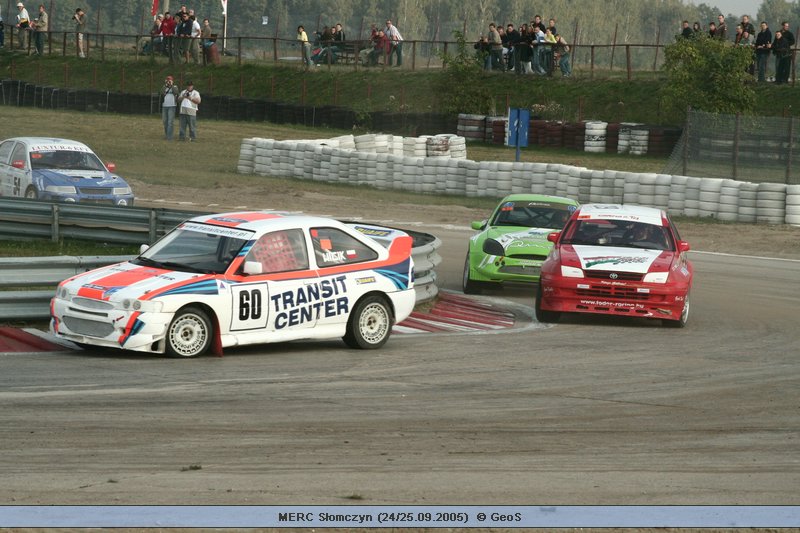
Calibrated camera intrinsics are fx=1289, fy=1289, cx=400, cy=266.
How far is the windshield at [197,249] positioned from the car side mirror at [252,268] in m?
0.19

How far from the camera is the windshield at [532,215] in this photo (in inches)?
702

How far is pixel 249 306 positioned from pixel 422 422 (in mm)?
3251

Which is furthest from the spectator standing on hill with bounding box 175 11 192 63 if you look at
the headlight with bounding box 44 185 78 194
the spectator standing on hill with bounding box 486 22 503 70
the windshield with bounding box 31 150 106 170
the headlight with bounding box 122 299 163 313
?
the headlight with bounding box 122 299 163 313

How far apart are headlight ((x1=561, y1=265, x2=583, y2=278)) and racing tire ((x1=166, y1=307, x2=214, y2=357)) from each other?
4807 millimetres

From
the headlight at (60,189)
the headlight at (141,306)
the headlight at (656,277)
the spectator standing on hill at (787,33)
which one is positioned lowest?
the headlight at (141,306)

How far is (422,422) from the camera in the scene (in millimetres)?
9016

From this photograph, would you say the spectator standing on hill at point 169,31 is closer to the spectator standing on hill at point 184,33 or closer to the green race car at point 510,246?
the spectator standing on hill at point 184,33

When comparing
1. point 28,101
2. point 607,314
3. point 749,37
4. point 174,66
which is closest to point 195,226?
point 607,314

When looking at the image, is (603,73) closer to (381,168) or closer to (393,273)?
(381,168)

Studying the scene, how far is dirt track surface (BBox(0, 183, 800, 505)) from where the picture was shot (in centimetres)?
715

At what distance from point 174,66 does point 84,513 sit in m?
48.3

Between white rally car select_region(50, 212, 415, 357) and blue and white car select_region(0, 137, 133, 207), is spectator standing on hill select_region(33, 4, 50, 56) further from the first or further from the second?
white rally car select_region(50, 212, 415, 357)

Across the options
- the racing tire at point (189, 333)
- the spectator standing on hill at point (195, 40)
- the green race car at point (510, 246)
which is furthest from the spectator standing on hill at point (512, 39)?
the racing tire at point (189, 333)

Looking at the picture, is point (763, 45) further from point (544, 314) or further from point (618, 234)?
point (544, 314)
